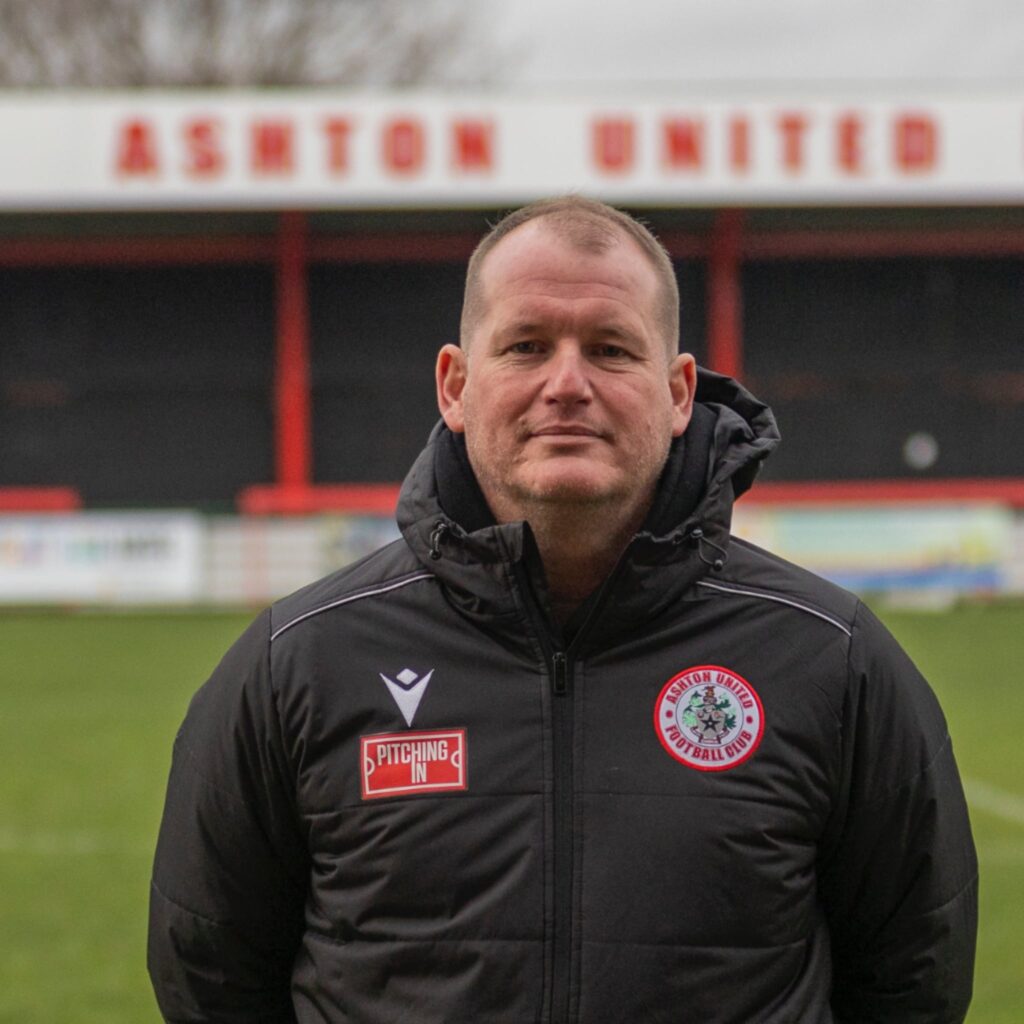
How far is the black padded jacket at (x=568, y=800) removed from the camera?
2195 millimetres

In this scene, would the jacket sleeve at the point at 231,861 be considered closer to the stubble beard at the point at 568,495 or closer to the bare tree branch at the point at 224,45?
the stubble beard at the point at 568,495

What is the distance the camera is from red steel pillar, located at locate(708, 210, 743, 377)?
23.7m

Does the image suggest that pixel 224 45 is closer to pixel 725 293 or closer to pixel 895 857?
pixel 725 293

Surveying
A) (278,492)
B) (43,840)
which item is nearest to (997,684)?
(43,840)

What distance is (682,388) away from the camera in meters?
2.46

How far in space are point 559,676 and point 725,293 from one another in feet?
71.8

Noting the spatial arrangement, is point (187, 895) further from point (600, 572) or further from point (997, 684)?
point (997, 684)

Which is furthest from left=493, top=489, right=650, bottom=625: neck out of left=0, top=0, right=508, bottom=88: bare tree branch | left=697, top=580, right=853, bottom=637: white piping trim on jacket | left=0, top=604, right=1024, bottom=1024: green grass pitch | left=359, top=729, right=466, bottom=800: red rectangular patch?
left=0, top=0, right=508, bottom=88: bare tree branch

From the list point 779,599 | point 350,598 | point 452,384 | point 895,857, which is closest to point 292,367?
point 452,384

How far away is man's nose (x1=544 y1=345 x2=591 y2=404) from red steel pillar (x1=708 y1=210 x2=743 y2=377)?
21.4m

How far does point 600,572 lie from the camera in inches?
93.3

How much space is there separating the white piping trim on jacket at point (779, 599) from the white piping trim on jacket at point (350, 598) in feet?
1.24

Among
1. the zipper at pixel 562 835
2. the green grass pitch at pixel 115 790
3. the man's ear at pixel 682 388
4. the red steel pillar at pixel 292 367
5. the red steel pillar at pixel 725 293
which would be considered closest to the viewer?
the zipper at pixel 562 835

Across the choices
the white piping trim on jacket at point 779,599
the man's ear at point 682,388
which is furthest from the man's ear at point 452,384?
the white piping trim on jacket at point 779,599
